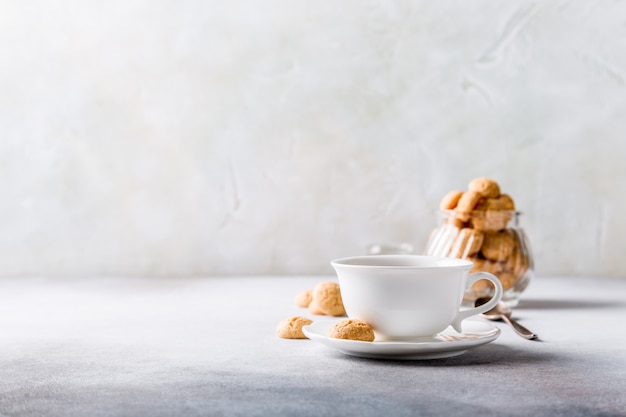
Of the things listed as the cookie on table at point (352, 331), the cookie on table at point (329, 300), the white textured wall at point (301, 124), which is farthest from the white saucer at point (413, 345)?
the white textured wall at point (301, 124)

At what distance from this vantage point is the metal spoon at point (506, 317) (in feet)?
3.35

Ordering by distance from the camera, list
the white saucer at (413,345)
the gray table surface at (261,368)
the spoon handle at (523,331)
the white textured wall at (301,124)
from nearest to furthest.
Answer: the gray table surface at (261,368)
the white saucer at (413,345)
the spoon handle at (523,331)
the white textured wall at (301,124)

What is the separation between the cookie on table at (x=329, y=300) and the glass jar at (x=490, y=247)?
20 cm

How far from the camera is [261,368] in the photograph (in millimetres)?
854

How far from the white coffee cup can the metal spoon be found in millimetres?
140

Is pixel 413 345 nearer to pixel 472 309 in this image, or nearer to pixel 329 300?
pixel 472 309

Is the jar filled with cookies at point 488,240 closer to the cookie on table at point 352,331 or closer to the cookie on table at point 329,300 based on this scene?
the cookie on table at point 329,300

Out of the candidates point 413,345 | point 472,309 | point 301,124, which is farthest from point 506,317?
point 301,124

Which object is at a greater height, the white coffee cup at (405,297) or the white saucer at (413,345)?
the white coffee cup at (405,297)

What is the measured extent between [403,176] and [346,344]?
1054mm

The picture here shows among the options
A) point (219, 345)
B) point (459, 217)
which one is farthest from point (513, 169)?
point (219, 345)

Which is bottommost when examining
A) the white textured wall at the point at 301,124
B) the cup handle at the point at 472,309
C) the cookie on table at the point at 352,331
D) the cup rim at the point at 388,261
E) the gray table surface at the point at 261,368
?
the gray table surface at the point at 261,368

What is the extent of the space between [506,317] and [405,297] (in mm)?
275

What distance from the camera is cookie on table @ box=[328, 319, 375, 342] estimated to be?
2.91 ft
